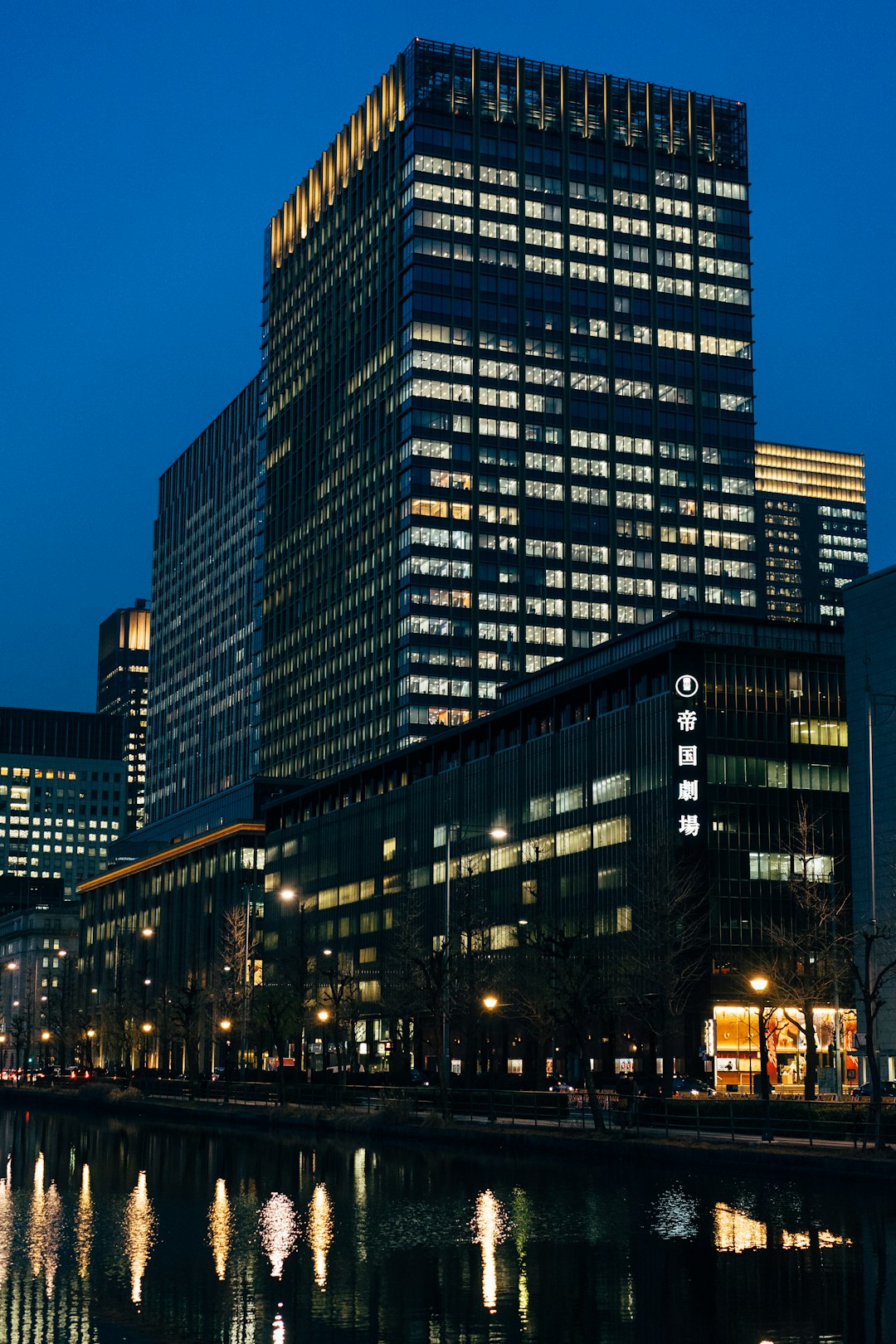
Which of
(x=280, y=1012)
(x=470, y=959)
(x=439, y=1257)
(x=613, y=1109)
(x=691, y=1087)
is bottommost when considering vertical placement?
(x=691, y=1087)

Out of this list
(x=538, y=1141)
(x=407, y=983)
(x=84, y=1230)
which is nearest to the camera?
(x=84, y=1230)

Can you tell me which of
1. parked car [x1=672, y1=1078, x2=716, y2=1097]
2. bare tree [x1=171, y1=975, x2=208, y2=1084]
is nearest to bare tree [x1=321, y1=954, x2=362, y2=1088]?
bare tree [x1=171, y1=975, x2=208, y2=1084]

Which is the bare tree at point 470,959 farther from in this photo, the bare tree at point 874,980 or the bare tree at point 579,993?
the bare tree at point 874,980

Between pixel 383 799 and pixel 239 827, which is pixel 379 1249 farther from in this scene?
pixel 239 827

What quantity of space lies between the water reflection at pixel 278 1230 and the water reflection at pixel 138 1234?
2.07 meters

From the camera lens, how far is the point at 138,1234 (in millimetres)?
32312

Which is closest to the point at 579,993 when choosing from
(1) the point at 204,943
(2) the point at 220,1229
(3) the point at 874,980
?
(3) the point at 874,980

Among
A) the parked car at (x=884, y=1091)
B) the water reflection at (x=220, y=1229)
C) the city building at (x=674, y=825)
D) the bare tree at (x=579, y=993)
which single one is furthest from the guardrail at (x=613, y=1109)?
the water reflection at (x=220, y=1229)

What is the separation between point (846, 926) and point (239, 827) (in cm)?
9393

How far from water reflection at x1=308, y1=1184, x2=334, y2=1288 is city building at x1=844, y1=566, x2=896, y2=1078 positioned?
5198 cm

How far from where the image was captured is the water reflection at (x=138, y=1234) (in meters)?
25.9

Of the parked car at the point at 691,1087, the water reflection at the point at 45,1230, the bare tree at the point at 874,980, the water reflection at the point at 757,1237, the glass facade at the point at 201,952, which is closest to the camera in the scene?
the water reflection at the point at 45,1230

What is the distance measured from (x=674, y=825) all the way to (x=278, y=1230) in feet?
252

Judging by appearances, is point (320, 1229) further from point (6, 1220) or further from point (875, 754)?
point (875, 754)
